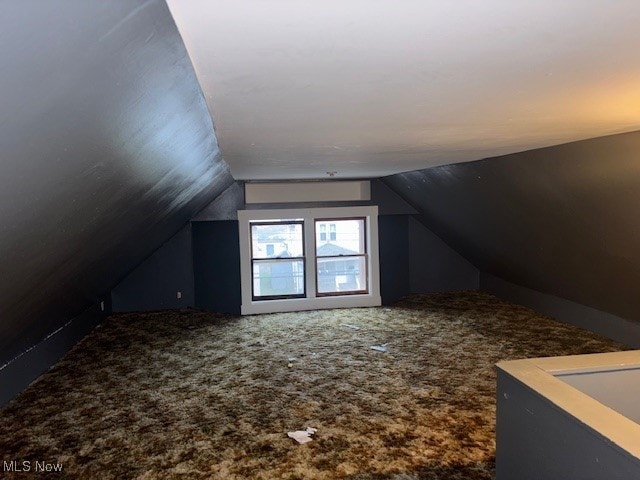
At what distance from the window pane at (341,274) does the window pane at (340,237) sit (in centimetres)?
11

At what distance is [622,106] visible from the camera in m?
2.15

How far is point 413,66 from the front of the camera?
4.93 ft

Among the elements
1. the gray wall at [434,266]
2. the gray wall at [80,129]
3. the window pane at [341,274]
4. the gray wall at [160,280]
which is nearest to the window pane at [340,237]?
the window pane at [341,274]

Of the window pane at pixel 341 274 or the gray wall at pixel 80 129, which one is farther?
the window pane at pixel 341 274

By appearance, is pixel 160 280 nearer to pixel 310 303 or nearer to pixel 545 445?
pixel 310 303

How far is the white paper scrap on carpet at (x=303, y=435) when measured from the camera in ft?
11.2

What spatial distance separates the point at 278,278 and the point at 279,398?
338cm

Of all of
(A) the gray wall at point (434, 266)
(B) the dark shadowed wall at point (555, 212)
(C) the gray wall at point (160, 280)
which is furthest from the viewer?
(A) the gray wall at point (434, 266)

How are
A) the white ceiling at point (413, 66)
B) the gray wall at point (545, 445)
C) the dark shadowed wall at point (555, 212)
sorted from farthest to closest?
the dark shadowed wall at point (555, 212)
the gray wall at point (545, 445)
the white ceiling at point (413, 66)

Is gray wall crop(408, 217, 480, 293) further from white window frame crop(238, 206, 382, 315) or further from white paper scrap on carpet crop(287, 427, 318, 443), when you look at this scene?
white paper scrap on carpet crop(287, 427, 318, 443)

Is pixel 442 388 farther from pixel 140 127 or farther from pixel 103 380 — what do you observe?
pixel 140 127

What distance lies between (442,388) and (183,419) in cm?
209

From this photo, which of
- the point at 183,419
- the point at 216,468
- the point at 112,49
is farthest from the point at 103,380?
the point at 112,49

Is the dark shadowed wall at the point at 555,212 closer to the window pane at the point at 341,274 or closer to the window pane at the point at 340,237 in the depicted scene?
the window pane at the point at 340,237
